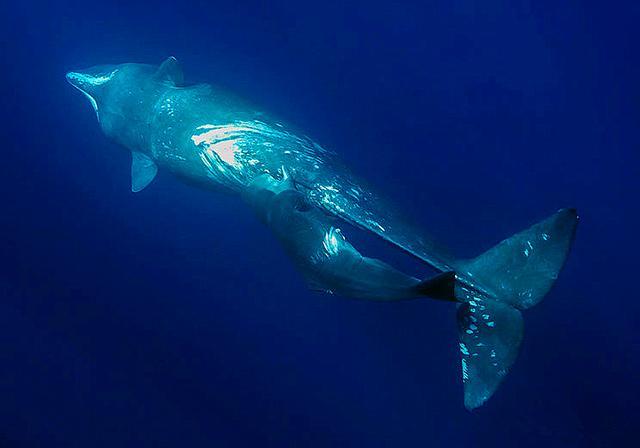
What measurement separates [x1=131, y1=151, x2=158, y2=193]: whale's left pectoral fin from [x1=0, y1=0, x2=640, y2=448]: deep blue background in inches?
66.8

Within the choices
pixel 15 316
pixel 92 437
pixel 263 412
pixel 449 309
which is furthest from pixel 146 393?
pixel 449 309

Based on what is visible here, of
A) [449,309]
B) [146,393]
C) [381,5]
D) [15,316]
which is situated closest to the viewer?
[381,5]

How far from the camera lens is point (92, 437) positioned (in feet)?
33.8

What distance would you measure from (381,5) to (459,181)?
2.95 m

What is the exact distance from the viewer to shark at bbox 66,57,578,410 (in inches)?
164

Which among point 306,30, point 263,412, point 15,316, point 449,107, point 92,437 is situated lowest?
point 92,437

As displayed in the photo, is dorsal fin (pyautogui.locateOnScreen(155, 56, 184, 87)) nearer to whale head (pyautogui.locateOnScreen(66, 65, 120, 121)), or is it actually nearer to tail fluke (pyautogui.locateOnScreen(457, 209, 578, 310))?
whale head (pyautogui.locateOnScreen(66, 65, 120, 121))

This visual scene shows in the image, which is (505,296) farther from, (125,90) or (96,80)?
(96,80)

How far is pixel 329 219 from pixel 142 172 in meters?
3.61

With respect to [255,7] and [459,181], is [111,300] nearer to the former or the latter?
[255,7]

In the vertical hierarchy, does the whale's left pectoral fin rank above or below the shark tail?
above

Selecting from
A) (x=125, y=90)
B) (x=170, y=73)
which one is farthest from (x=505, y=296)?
(x=125, y=90)

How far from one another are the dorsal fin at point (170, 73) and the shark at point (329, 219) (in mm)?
14

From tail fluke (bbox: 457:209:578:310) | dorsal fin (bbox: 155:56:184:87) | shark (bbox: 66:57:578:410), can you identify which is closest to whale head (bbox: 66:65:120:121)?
shark (bbox: 66:57:578:410)
